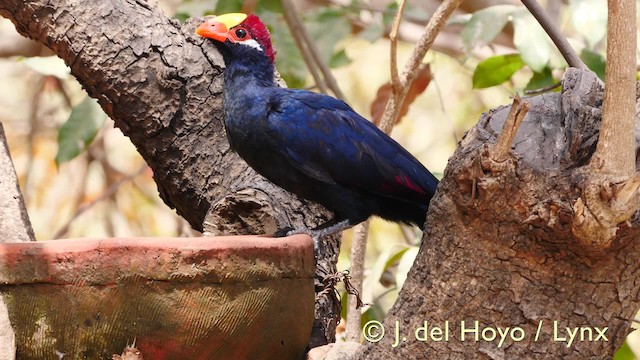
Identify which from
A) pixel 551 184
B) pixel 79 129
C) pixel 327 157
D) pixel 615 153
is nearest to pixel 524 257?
pixel 551 184

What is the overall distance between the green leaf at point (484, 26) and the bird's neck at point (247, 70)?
2.95 feet

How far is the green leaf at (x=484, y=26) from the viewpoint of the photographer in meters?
3.23

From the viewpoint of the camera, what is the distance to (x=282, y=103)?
2457mm

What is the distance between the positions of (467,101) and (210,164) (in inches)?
142

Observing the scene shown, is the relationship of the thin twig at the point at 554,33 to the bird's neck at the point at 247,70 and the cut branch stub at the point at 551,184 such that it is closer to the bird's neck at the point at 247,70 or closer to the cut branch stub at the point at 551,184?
the cut branch stub at the point at 551,184

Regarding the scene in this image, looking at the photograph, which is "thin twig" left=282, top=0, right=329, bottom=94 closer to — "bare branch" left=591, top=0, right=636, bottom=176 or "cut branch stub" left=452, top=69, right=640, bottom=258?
"cut branch stub" left=452, top=69, right=640, bottom=258

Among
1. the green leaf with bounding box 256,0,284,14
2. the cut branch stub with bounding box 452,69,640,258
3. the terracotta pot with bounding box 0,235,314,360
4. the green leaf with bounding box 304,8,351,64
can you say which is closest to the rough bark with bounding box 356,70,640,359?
the cut branch stub with bounding box 452,69,640,258

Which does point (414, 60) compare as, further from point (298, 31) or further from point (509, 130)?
point (509, 130)

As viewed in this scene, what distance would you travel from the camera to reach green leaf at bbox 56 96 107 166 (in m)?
3.12

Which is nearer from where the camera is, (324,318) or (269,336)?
(269,336)

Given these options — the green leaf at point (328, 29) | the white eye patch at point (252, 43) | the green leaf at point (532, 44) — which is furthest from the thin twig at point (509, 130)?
the green leaf at point (328, 29)

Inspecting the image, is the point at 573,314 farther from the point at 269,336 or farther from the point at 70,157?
the point at 70,157

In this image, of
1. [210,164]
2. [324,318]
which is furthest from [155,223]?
[324,318]

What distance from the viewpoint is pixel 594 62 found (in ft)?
10.5
